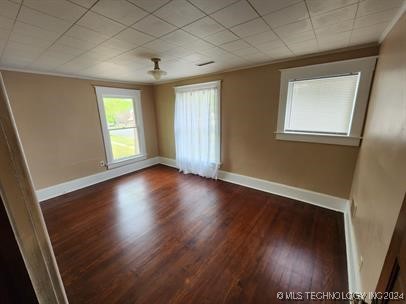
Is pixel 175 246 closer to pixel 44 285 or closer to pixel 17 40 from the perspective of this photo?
pixel 44 285

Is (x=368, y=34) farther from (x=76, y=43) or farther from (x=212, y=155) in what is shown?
(x=76, y=43)

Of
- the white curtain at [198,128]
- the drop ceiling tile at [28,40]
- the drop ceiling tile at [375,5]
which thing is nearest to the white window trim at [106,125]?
the white curtain at [198,128]

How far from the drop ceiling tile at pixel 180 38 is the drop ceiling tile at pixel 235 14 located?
0.39m

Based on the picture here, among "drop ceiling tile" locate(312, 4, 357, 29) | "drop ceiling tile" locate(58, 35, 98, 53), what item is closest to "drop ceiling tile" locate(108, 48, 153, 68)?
"drop ceiling tile" locate(58, 35, 98, 53)

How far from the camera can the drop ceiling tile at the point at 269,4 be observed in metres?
1.22

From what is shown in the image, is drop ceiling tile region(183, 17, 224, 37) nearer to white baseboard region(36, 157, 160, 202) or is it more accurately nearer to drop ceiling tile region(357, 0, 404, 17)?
drop ceiling tile region(357, 0, 404, 17)

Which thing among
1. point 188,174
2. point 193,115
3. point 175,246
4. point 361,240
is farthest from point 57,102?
point 361,240

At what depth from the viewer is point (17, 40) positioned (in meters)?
1.70

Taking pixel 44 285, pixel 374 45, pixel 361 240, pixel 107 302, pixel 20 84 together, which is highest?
pixel 374 45

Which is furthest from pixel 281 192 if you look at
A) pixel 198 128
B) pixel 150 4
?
pixel 150 4

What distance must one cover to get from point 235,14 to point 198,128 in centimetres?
263

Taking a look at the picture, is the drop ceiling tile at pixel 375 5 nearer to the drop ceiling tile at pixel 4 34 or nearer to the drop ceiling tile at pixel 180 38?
the drop ceiling tile at pixel 180 38

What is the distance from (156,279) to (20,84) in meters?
3.53

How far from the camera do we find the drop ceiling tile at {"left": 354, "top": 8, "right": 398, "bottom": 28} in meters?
1.38
